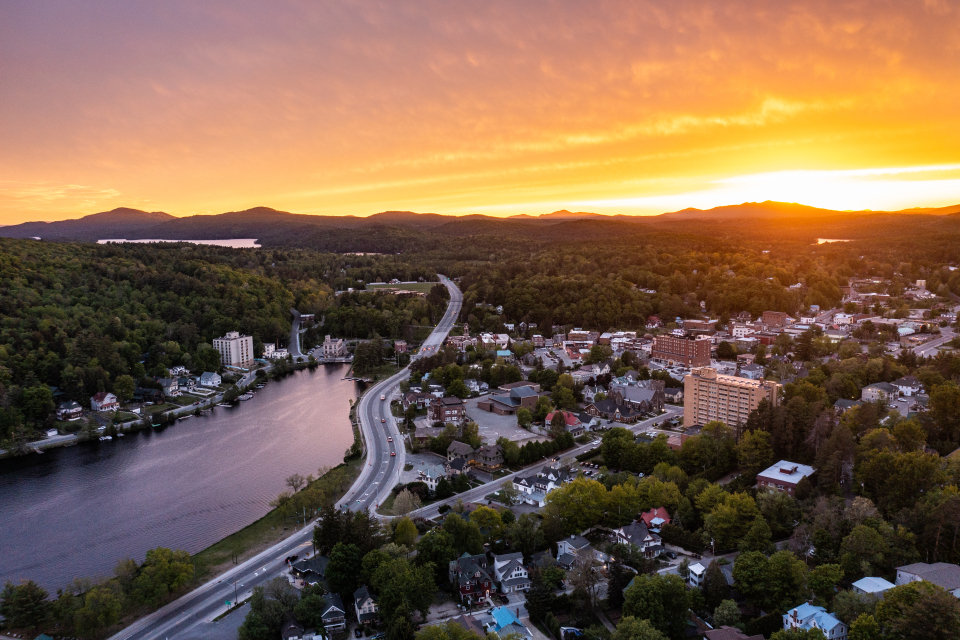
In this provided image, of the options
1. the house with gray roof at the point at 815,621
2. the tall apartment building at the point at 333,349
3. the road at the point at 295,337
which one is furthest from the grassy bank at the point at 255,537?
the road at the point at 295,337

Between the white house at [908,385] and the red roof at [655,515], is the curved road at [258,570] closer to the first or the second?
the red roof at [655,515]

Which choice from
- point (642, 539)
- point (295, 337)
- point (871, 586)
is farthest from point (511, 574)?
point (295, 337)

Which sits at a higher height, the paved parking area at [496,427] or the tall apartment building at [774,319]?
the tall apartment building at [774,319]

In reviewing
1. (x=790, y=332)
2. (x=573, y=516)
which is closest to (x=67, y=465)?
(x=573, y=516)

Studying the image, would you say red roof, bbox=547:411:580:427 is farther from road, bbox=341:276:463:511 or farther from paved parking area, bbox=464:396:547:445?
road, bbox=341:276:463:511

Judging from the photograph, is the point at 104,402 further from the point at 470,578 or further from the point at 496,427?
the point at 470,578

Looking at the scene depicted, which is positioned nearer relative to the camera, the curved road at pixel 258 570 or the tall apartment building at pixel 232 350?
the curved road at pixel 258 570

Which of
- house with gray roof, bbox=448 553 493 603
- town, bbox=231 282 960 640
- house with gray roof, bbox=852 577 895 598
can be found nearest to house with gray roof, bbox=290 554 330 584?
town, bbox=231 282 960 640
